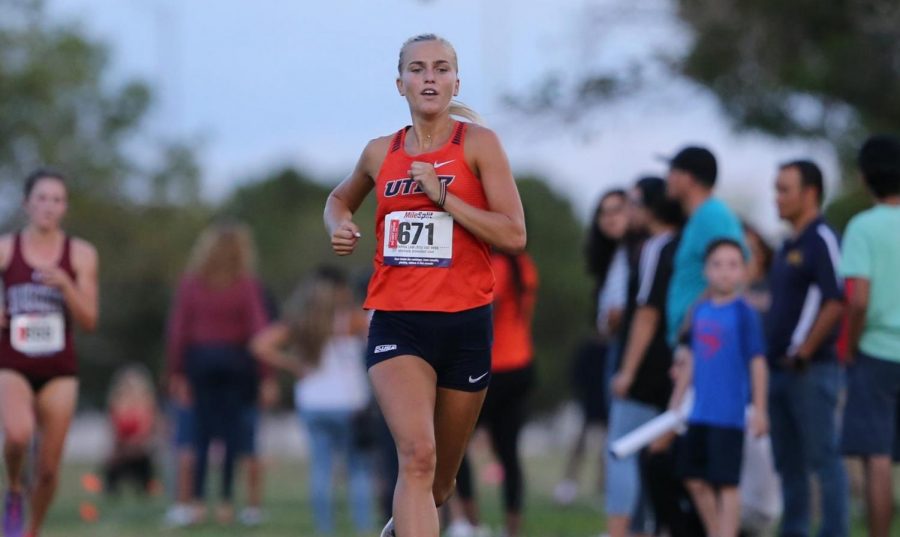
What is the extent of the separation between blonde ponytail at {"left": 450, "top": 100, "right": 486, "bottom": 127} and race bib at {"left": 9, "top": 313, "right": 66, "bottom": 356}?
345cm

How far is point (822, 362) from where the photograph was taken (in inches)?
341

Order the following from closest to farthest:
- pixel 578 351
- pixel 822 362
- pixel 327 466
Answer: pixel 822 362
pixel 327 466
pixel 578 351

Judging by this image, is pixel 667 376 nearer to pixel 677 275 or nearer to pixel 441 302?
pixel 677 275

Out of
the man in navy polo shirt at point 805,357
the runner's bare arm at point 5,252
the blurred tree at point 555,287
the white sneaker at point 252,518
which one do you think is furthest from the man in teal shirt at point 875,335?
the blurred tree at point 555,287

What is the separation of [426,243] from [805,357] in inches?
125

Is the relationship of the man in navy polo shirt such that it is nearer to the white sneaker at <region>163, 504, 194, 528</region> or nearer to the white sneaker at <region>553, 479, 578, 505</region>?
the white sneaker at <region>163, 504, 194, 528</region>

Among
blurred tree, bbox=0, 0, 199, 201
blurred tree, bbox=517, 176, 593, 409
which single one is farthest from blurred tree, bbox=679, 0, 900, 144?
blurred tree, bbox=517, 176, 593, 409

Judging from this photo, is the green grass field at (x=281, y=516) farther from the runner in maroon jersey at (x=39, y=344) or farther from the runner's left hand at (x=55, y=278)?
the runner's left hand at (x=55, y=278)

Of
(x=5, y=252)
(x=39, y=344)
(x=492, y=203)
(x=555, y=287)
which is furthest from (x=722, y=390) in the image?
(x=555, y=287)

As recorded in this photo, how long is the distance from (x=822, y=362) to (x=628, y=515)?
4.80 ft

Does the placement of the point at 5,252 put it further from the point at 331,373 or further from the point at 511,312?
the point at 331,373

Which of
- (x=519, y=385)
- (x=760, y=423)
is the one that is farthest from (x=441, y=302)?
(x=519, y=385)

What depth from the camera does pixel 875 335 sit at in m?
8.30

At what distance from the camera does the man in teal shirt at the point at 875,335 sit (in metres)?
8.16
